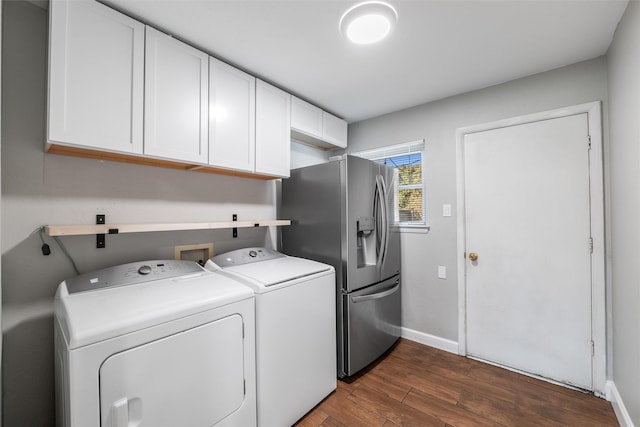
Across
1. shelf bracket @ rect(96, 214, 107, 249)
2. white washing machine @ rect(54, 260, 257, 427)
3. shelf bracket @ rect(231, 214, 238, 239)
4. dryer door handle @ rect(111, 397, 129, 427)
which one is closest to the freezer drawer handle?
white washing machine @ rect(54, 260, 257, 427)

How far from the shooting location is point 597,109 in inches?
71.8

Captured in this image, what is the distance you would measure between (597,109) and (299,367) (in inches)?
107

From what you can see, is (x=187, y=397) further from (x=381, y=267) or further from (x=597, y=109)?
(x=597, y=109)

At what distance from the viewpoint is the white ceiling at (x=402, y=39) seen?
1408 millimetres

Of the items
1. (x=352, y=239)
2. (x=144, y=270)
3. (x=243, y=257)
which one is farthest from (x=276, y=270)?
(x=144, y=270)

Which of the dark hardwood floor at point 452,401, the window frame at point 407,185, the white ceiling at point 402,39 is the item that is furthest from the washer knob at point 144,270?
the window frame at point 407,185

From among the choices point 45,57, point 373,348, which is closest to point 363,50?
point 45,57

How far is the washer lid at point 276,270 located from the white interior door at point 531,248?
1.48m

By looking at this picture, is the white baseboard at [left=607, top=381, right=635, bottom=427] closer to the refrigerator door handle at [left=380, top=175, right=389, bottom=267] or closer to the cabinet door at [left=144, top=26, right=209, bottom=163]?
the refrigerator door handle at [left=380, top=175, right=389, bottom=267]

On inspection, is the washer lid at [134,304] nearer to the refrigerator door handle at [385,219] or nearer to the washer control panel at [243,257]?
the washer control panel at [243,257]

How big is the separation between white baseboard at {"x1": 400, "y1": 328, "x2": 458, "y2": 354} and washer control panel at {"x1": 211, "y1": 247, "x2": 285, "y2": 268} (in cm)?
161

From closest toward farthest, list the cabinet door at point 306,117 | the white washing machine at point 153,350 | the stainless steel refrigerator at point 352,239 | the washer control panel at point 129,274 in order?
the white washing machine at point 153,350
the washer control panel at point 129,274
the stainless steel refrigerator at point 352,239
the cabinet door at point 306,117

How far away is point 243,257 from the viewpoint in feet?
6.68

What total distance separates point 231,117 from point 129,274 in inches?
48.4
